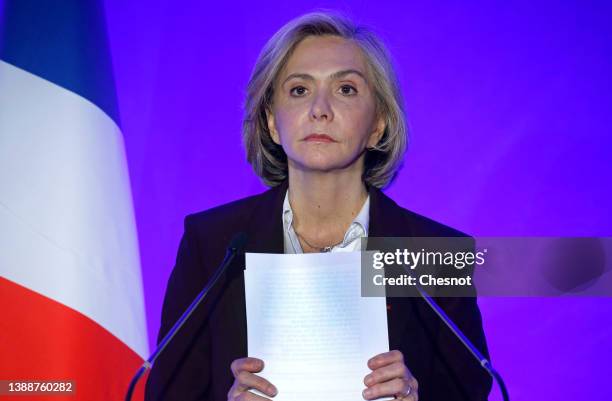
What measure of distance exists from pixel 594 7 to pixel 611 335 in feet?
2.94

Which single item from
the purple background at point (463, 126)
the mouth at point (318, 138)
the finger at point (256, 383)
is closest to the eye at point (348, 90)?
the mouth at point (318, 138)

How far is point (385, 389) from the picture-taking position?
45.9 inches

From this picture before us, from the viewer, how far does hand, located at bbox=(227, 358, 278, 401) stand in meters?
1.17

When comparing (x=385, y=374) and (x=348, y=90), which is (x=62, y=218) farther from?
(x=385, y=374)

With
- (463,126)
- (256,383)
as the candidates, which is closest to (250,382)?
(256,383)

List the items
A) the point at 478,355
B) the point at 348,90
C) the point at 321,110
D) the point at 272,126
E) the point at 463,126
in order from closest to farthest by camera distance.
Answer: the point at 478,355 → the point at 321,110 → the point at 348,90 → the point at 272,126 → the point at 463,126

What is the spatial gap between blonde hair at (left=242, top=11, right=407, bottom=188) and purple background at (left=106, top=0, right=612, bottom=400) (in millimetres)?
194

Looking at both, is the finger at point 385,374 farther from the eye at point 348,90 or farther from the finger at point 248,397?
the eye at point 348,90

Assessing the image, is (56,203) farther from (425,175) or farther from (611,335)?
(611,335)

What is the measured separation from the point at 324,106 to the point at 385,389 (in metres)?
0.60

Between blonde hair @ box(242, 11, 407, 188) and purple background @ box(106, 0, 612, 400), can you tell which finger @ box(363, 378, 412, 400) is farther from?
purple background @ box(106, 0, 612, 400)

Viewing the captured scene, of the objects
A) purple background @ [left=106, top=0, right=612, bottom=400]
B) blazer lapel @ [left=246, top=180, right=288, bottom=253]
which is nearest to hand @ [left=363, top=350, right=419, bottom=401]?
blazer lapel @ [left=246, top=180, right=288, bottom=253]

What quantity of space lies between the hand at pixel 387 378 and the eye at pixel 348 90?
2.01 feet

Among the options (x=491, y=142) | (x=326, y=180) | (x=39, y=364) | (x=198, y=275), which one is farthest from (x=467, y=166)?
(x=39, y=364)
